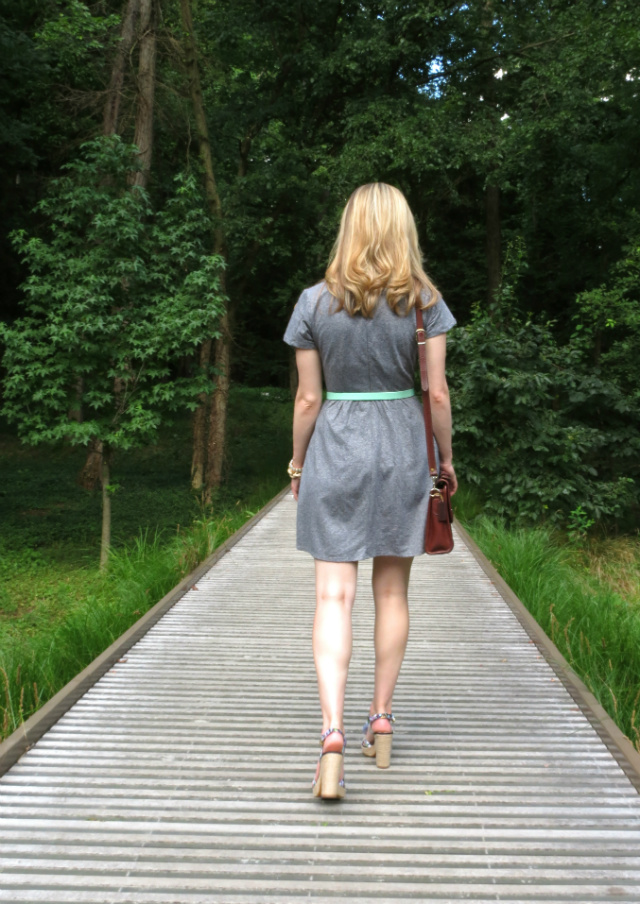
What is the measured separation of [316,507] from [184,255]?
8.52m

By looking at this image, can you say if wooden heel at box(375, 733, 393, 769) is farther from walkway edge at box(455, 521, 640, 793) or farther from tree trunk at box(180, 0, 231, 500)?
tree trunk at box(180, 0, 231, 500)

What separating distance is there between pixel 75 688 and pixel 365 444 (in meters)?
1.88

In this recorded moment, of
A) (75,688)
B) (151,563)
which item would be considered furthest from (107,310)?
(75,688)

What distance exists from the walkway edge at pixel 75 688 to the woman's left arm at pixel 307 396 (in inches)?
54.5

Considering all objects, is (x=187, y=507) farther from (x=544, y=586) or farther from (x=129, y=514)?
(x=544, y=586)

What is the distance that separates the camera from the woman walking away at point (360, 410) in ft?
8.97

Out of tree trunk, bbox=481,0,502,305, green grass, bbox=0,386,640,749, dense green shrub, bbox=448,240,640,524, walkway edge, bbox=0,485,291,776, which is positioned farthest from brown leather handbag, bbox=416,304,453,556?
tree trunk, bbox=481,0,502,305

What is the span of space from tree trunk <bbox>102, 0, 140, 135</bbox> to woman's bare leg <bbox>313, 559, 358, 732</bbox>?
12.0 meters

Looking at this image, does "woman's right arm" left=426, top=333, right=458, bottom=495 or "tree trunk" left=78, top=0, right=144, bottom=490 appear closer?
"woman's right arm" left=426, top=333, right=458, bottom=495

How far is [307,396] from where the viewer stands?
289cm

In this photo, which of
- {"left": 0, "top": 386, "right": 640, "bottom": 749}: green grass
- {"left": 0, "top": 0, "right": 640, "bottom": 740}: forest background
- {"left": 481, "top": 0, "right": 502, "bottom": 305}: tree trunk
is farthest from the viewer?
{"left": 481, "top": 0, "right": 502, "bottom": 305}: tree trunk

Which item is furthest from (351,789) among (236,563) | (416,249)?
(236,563)

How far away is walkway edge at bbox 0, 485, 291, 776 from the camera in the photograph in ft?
10.3

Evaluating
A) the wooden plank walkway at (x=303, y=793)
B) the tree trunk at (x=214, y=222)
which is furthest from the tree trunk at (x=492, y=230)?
the wooden plank walkway at (x=303, y=793)
